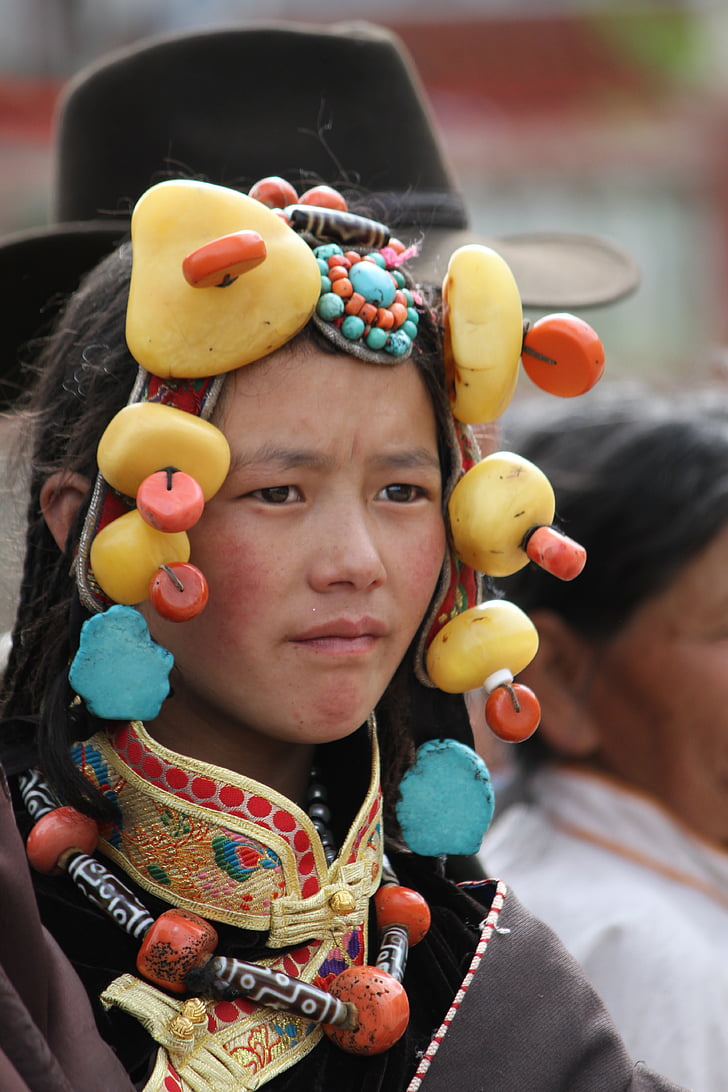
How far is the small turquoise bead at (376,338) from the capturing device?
1498 mm

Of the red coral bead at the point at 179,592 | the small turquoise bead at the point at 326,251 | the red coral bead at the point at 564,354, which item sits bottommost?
the red coral bead at the point at 179,592

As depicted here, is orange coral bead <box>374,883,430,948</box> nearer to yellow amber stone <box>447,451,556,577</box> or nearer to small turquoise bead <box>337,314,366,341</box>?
yellow amber stone <box>447,451,556,577</box>

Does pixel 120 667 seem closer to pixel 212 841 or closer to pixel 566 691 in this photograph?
pixel 212 841

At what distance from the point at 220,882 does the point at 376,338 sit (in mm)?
609

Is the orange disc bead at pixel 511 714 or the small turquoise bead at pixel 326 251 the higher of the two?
the small turquoise bead at pixel 326 251

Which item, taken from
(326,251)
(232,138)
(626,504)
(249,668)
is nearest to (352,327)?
(326,251)

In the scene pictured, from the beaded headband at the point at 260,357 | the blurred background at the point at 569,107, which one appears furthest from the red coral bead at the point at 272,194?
the blurred background at the point at 569,107

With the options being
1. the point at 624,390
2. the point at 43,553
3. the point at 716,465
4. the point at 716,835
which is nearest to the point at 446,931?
the point at 43,553

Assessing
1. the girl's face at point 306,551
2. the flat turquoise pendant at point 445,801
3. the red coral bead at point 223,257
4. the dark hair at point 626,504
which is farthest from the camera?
the dark hair at point 626,504

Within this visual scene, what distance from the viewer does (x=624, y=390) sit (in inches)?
135

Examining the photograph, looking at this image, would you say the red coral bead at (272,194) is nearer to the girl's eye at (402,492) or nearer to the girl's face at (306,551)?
the girl's face at (306,551)

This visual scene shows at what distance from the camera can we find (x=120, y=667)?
1.45 meters

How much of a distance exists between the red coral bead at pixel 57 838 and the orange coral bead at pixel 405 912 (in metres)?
0.36

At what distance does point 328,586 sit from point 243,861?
0.31 m
